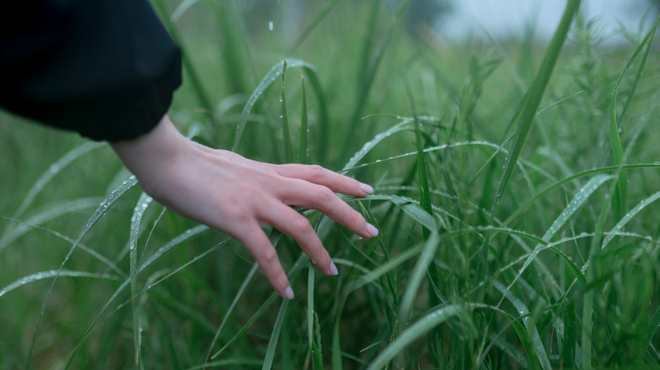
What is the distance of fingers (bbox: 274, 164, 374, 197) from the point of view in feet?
2.24

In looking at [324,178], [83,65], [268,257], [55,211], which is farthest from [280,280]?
[55,211]

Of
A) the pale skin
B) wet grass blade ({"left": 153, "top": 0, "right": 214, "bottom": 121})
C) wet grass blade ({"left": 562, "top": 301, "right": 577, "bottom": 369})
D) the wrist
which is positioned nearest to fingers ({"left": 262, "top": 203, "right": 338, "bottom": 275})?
the pale skin

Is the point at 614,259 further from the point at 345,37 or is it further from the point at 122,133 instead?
the point at 345,37

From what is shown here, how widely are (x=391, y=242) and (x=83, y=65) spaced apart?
626 millimetres

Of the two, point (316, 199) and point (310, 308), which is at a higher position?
point (316, 199)

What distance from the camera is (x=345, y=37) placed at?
2.07 metres

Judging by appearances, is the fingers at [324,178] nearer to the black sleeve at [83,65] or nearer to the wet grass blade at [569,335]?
the black sleeve at [83,65]

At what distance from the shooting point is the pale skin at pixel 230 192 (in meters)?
0.58

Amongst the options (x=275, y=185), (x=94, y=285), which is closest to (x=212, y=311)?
(x=94, y=285)

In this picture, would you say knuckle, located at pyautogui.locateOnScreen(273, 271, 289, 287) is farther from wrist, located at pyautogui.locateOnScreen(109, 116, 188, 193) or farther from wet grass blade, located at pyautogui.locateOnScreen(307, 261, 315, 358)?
wrist, located at pyautogui.locateOnScreen(109, 116, 188, 193)

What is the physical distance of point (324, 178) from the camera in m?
0.68

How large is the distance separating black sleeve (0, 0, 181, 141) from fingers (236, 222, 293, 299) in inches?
7.0

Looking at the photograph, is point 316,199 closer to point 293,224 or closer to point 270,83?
point 293,224

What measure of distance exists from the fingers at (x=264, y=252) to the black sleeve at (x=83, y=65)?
7.0 inches
